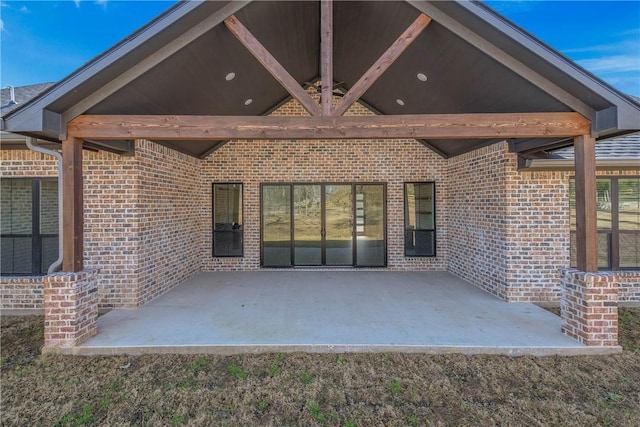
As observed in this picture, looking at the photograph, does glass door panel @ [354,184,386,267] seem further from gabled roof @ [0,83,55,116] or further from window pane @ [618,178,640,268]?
gabled roof @ [0,83,55,116]

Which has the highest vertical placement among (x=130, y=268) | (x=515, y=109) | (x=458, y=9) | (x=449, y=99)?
(x=458, y=9)

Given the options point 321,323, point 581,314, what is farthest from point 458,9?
point 321,323

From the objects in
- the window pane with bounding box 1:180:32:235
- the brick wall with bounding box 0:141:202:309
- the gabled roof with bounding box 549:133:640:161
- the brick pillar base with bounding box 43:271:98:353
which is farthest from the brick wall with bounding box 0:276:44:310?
the gabled roof with bounding box 549:133:640:161

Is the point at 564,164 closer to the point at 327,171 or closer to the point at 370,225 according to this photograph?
the point at 370,225

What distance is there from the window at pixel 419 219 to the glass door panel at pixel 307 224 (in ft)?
7.26

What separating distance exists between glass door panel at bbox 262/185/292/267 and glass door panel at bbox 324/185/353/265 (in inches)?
39.2

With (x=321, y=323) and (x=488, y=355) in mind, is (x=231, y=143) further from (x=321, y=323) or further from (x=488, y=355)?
(x=488, y=355)

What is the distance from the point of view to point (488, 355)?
155 inches

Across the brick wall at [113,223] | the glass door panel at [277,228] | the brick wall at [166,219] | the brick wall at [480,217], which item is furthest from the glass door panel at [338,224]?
the brick wall at [113,223]

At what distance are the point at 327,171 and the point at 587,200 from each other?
5343 mm

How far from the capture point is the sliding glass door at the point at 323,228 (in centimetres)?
838

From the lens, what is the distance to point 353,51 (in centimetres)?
621

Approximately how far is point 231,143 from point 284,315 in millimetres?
4967

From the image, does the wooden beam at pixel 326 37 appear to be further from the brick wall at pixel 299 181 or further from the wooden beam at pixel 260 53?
the brick wall at pixel 299 181
